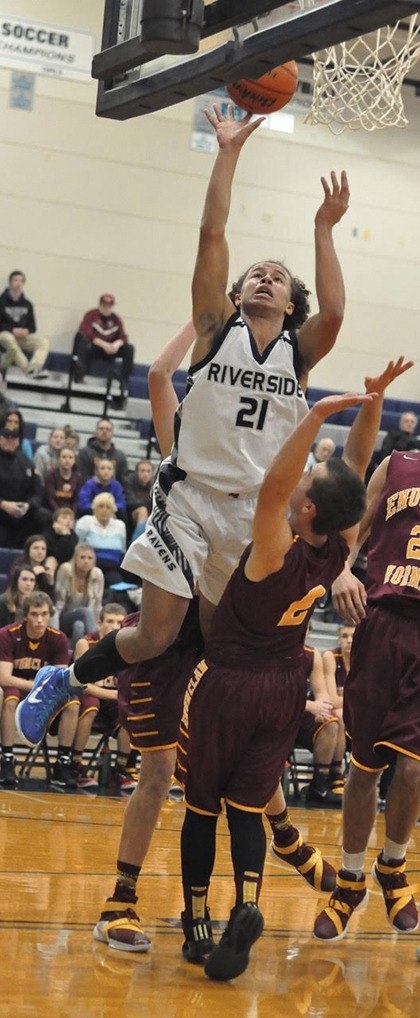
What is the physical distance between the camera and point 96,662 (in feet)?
16.9

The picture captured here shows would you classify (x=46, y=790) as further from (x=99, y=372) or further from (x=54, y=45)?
(x=54, y=45)

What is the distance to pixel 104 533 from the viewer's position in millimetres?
12945

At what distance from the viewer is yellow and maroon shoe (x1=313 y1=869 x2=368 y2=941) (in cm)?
505

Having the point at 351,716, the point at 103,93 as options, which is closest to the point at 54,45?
the point at 103,93

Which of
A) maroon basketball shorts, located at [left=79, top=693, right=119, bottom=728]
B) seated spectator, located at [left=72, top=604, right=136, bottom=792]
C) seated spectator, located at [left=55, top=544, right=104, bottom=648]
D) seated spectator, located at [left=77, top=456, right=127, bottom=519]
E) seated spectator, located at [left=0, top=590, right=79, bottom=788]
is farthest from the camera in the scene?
seated spectator, located at [left=77, top=456, right=127, bottom=519]

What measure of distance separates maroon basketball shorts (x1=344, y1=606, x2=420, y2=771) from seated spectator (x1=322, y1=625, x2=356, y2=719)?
5.33 meters

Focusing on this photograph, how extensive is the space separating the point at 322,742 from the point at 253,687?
588 cm

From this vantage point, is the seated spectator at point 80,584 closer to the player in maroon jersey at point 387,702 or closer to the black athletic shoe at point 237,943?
the player in maroon jersey at point 387,702

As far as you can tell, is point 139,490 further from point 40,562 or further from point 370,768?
point 370,768

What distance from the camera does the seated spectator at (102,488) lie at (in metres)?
13.7

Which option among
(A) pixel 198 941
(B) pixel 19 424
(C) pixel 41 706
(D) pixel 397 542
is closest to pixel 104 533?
(B) pixel 19 424

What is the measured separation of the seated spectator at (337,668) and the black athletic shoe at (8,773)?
8.59 feet

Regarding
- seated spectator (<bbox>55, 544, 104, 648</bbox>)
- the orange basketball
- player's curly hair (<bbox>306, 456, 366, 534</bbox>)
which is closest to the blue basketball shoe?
player's curly hair (<bbox>306, 456, 366, 534</bbox>)

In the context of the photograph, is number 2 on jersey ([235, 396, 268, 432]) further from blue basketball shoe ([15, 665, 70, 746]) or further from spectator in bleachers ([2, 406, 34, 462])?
spectator in bleachers ([2, 406, 34, 462])
